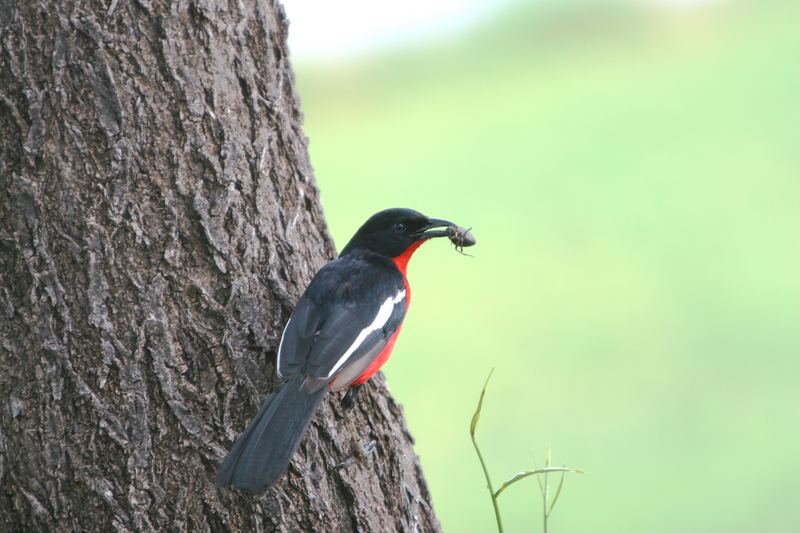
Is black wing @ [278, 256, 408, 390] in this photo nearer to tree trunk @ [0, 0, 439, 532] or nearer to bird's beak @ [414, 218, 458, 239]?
tree trunk @ [0, 0, 439, 532]

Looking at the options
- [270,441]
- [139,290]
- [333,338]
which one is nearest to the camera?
[270,441]

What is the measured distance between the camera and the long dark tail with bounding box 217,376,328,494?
2.70m

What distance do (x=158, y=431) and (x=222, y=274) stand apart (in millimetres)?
541

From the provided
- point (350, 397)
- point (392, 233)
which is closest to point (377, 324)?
point (350, 397)

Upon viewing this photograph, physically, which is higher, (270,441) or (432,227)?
(432,227)

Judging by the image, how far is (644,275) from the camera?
8492mm

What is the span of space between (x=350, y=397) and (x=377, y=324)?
269 mm

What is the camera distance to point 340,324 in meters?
3.28

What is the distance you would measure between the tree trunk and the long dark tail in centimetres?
19

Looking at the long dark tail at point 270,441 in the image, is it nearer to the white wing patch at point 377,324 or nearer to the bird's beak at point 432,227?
the white wing patch at point 377,324

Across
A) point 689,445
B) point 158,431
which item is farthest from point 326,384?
point 689,445

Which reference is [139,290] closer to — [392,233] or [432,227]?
[392,233]

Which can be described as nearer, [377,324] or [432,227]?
[377,324]

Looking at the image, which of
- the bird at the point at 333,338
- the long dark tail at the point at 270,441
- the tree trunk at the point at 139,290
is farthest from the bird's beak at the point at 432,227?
the long dark tail at the point at 270,441
